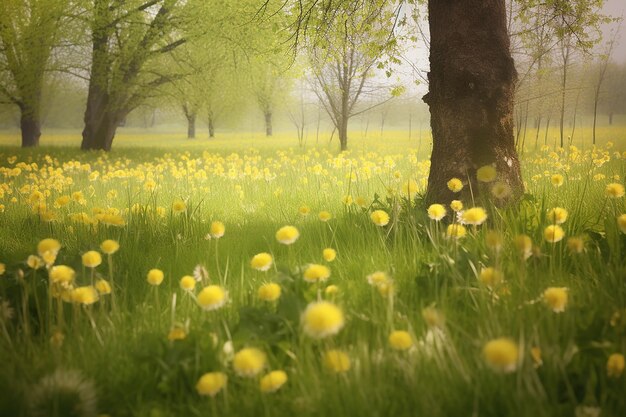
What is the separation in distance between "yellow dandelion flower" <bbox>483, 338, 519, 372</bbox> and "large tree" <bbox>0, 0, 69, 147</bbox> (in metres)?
Answer: 14.2

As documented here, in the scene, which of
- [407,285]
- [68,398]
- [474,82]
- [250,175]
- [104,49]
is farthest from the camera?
[104,49]

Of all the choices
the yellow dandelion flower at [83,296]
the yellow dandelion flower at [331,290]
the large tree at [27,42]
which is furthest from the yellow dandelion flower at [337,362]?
the large tree at [27,42]

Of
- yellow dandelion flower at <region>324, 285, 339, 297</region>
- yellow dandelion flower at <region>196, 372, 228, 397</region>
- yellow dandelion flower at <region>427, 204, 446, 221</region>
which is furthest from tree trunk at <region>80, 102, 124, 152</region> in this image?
yellow dandelion flower at <region>196, 372, 228, 397</region>

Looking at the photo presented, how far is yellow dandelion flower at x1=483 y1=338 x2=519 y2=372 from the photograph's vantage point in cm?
95

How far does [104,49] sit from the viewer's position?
519 inches

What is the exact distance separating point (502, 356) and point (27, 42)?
16.1 m

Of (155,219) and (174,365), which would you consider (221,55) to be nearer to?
(155,219)

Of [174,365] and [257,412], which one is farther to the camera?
[174,365]

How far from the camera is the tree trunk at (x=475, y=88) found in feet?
9.72

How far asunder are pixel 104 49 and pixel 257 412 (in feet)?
48.9

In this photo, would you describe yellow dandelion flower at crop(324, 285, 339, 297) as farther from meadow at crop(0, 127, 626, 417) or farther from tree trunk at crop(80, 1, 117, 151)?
tree trunk at crop(80, 1, 117, 151)

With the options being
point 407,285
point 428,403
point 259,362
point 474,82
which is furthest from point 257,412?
point 474,82

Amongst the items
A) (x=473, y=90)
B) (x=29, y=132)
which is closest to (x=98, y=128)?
(x=29, y=132)

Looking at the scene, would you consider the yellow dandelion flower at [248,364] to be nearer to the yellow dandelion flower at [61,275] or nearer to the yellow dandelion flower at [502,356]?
the yellow dandelion flower at [502,356]
